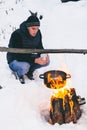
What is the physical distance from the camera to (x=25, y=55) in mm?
7465

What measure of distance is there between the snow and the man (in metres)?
0.23

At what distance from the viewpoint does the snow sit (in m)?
6.08

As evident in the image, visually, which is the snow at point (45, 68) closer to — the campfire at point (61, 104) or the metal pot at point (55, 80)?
the campfire at point (61, 104)

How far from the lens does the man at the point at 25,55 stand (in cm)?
721

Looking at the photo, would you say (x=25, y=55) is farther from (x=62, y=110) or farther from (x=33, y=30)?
(x=62, y=110)

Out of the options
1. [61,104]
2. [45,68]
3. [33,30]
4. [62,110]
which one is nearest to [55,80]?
[61,104]

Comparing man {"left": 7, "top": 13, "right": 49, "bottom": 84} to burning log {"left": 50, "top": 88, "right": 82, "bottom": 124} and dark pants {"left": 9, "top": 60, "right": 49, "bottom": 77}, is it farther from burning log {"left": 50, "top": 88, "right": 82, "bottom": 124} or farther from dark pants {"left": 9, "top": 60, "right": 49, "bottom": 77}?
burning log {"left": 50, "top": 88, "right": 82, "bottom": 124}

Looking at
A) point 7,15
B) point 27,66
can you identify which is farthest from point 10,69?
point 7,15

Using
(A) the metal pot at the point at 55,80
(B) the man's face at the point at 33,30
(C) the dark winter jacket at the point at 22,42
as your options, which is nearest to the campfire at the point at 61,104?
(A) the metal pot at the point at 55,80

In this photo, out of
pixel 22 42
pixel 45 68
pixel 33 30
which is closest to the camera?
pixel 33 30

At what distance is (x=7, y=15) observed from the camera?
40.8ft

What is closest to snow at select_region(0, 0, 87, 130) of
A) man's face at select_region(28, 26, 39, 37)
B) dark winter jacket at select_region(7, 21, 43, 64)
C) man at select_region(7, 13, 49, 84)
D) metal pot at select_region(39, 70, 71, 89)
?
man at select_region(7, 13, 49, 84)

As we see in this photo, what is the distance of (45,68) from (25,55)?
94 centimetres

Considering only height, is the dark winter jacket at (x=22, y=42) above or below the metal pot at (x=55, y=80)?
above
